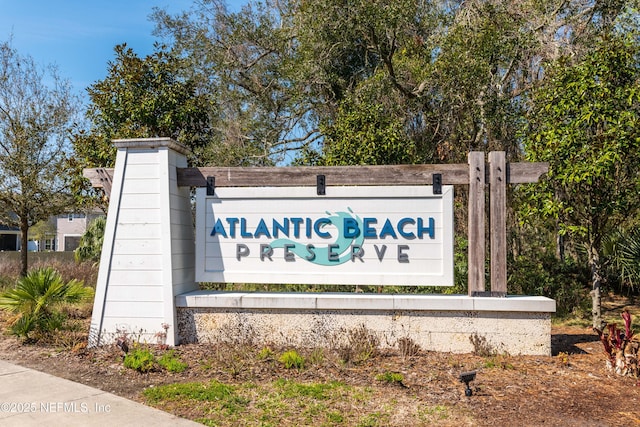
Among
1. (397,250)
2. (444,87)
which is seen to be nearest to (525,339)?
(397,250)

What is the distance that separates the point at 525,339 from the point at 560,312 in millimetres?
4110

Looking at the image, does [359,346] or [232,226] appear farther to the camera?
[232,226]

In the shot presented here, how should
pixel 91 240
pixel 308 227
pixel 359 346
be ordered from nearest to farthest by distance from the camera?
pixel 359 346
pixel 308 227
pixel 91 240

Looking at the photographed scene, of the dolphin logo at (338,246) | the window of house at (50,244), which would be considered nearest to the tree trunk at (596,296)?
the dolphin logo at (338,246)

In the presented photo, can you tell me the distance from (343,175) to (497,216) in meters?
2.22

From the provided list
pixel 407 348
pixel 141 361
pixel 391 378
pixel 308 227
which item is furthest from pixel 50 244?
pixel 391 378

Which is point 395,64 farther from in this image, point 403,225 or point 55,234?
point 55,234

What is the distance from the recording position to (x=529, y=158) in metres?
8.23

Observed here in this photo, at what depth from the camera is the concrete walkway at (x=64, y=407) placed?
450cm

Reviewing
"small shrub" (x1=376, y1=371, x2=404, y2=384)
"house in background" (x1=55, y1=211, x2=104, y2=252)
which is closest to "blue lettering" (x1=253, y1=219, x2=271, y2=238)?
"small shrub" (x1=376, y1=371, x2=404, y2=384)

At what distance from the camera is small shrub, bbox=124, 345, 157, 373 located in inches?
237

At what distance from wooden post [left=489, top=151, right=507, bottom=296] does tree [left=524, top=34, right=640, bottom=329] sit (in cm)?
117

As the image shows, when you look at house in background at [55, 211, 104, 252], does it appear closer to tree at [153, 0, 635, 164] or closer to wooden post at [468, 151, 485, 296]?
tree at [153, 0, 635, 164]

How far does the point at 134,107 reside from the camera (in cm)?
1088
